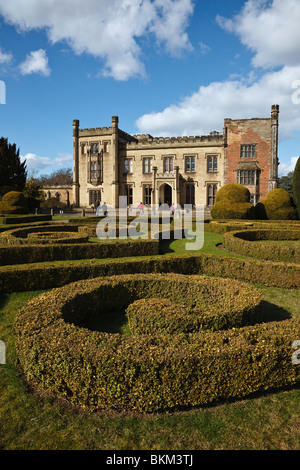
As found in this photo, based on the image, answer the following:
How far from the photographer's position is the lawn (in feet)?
10.9

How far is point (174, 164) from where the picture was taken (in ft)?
132

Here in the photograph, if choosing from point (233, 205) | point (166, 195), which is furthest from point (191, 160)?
point (233, 205)

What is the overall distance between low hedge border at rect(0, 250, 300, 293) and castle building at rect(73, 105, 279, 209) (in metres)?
29.9

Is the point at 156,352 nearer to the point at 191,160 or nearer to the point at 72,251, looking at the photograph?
the point at 72,251

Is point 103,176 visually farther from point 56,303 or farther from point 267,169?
point 56,303

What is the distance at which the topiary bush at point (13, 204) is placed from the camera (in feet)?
85.1

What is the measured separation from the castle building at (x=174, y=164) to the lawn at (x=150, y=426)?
35145mm

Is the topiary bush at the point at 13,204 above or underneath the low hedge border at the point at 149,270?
above

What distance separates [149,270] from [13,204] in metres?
21.8

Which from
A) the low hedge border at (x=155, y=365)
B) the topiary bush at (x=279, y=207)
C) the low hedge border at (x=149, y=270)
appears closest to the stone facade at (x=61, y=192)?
the topiary bush at (x=279, y=207)

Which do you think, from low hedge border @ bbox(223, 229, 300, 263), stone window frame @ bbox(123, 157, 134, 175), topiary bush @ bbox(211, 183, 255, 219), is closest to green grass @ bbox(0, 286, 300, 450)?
low hedge border @ bbox(223, 229, 300, 263)

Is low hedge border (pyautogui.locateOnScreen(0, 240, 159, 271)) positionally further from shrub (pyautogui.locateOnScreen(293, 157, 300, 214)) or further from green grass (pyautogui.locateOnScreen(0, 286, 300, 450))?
shrub (pyautogui.locateOnScreen(293, 157, 300, 214))

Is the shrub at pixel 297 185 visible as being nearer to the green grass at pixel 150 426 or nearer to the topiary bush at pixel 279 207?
the topiary bush at pixel 279 207

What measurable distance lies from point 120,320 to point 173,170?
3458cm
